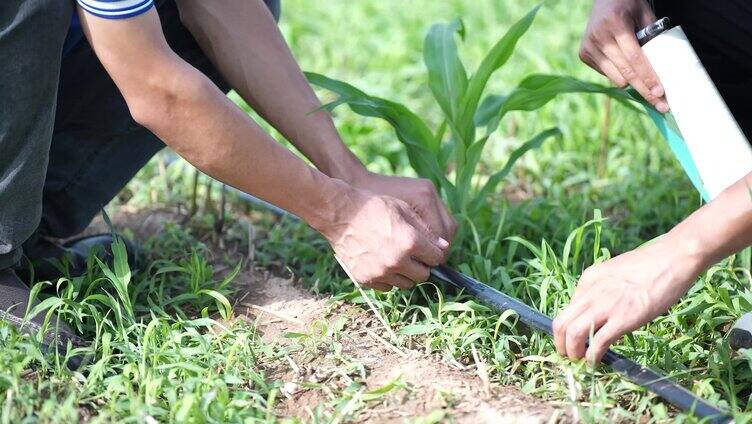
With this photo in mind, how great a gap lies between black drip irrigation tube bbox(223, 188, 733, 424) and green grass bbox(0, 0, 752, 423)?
29 mm

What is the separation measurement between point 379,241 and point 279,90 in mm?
451

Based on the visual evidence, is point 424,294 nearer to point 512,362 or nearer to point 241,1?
point 512,362

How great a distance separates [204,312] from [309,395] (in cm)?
33

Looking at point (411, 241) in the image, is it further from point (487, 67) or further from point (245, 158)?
point (487, 67)

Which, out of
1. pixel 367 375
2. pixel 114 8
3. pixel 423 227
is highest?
pixel 114 8

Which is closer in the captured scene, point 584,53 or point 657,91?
point 657,91

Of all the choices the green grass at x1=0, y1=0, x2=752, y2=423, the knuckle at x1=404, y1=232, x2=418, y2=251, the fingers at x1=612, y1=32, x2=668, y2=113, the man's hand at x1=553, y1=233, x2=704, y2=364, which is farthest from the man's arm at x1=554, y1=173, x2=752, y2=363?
the fingers at x1=612, y1=32, x2=668, y2=113

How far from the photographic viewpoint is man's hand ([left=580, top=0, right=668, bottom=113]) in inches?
82.7

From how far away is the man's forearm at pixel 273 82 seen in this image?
Answer: 2160 mm

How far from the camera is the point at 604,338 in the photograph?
1.68 meters

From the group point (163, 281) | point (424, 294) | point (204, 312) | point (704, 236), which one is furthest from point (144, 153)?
point (704, 236)

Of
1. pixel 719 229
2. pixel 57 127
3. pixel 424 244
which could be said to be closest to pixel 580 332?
pixel 719 229

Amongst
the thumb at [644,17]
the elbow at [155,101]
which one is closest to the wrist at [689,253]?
the thumb at [644,17]

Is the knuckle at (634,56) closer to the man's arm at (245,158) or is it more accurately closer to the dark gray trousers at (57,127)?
the man's arm at (245,158)
